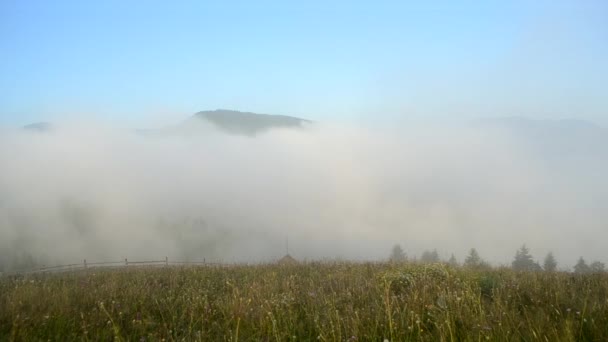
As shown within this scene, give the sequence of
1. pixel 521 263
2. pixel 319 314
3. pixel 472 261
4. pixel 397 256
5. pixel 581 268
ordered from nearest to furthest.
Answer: pixel 319 314 → pixel 472 261 → pixel 581 268 → pixel 397 256 → pixel 521 263

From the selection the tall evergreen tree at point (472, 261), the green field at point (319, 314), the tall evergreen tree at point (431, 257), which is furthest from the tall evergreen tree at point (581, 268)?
the tall evergreen tree at point (431, 257)

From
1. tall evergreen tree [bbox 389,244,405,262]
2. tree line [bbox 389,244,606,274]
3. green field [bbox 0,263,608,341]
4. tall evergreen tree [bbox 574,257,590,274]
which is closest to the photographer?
green field [bbox 0,263,608,341]

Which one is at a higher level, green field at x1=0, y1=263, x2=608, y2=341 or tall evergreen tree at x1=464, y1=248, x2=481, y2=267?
green field at x1=0, y1=263, x2=608, y2=341

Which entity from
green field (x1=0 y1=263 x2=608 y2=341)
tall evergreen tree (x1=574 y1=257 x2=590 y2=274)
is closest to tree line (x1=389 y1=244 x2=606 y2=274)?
tall evergreen tree (x1=574 y1=257 x2=590 y2=274)

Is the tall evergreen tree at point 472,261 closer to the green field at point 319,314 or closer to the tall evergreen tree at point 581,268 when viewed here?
the tall evergreen tree at point 581,268

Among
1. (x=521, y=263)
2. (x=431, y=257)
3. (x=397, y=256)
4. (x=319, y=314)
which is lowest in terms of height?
(x=521, y=263)

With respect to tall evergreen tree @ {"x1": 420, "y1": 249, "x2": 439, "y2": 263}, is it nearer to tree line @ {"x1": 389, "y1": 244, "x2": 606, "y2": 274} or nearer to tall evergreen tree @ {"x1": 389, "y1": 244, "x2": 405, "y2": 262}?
tree line @ {"x1": 389, "y1": 244, "x2": 606, "y2": 274}

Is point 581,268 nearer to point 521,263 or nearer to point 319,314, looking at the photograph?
point 319,314

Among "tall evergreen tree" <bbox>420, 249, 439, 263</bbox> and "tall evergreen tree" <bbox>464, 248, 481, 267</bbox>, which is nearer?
"tall evergreen tree" <bbox>464, 248, 481, 267</bbox>

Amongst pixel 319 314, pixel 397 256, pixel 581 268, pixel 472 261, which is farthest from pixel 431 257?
pixel 319 314

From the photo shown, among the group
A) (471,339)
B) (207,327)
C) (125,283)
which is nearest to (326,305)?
(207,327)

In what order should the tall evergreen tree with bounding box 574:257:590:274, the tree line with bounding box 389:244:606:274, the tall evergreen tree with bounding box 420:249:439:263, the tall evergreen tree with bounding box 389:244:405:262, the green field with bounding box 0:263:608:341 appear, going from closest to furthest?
the green field with bounding box 0:263:608:341 → the tall evergreen tree with bounding box 574:257:590:274 → the tree line with bounding box 389:244:606:274 → the tall evergreen tree with bounding box 389:244:405:262 → the tall evergreen tree with bounding box 420:249:439:263

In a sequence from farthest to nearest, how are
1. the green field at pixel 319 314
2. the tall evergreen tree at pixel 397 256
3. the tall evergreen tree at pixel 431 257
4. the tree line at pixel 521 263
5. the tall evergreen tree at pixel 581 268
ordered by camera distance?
the tall evergreen tree at pixel 431 257
the tall evergreen tree at pixel 397 256
the tree line at pixel 521 263
the tall evergreen tree at pixel 581 268
the green field at pixel 319 314

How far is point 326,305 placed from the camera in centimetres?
586
